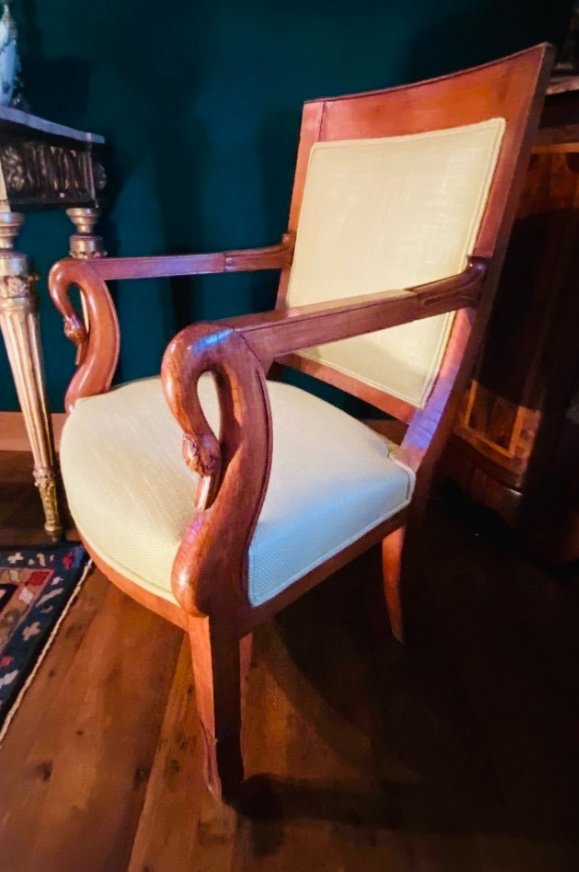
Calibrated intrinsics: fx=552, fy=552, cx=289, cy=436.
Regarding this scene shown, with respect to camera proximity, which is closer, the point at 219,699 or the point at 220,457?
the point at 220,457

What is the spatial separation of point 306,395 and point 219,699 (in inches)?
20.1

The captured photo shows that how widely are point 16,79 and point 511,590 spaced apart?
56.7 inches

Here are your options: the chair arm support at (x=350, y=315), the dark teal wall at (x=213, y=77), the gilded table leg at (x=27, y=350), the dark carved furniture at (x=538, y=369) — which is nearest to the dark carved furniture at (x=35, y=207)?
the gilded table leg at (x=27, y=350)

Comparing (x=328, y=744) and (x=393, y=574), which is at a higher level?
(x=393, y=574)

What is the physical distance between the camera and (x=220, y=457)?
1.74 feet

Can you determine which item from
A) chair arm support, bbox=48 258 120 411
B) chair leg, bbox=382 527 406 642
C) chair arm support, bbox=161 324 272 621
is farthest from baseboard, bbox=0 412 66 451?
chair arm support, bbox=161 324 272 621

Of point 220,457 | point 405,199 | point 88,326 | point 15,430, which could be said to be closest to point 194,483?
point 220,457

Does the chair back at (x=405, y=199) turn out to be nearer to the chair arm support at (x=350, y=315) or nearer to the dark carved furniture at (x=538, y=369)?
the chair arm support at (x=350, y=315)

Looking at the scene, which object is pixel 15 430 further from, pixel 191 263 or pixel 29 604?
pixel 191 263

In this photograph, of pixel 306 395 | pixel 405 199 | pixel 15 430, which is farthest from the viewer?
pixel 15 430

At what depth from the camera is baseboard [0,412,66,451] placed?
1.67 metres

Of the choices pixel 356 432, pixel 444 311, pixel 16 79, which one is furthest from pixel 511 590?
pixel 16 79

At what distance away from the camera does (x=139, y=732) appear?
86 centimetres

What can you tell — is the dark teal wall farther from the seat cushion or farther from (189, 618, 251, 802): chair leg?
(189, 618, 251, 802): chair leg
